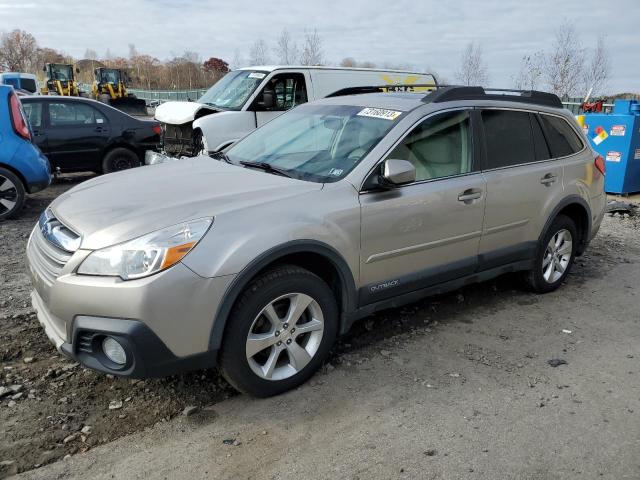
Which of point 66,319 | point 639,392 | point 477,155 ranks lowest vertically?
point 639,392

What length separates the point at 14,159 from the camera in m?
6.93

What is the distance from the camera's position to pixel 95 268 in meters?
2.72

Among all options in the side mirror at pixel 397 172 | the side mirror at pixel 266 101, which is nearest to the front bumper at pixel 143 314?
the side mirror at pixel 397 172

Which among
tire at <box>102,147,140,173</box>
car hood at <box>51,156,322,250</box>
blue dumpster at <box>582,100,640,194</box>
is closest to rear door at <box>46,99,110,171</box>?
tire at <box>102,147,140,173</box>

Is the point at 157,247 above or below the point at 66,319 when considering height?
above

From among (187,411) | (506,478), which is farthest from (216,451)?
(506,478)

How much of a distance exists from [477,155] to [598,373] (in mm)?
1720

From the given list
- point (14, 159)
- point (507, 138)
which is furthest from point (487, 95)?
point (14, 159)

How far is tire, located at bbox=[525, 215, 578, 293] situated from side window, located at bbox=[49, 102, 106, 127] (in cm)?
771

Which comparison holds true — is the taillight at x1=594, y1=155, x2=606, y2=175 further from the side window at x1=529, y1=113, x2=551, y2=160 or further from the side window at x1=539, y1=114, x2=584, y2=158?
the side window at x1=529, y1=113, x2=551, y2=160

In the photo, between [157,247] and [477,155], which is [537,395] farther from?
[157,247]

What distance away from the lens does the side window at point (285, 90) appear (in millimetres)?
8727

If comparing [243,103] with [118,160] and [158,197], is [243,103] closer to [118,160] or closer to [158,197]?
[118,160]

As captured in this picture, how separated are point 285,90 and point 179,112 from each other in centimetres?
180
